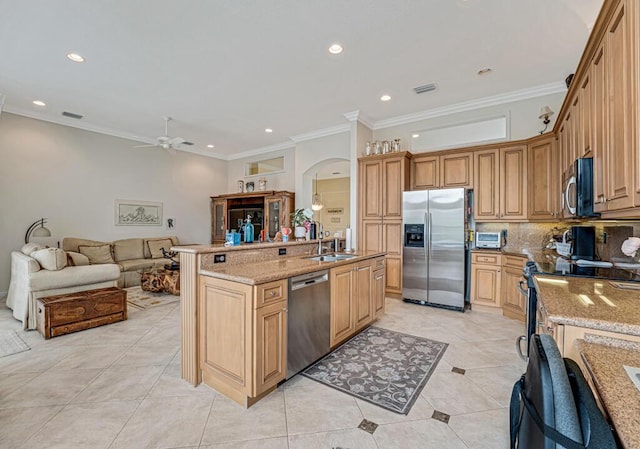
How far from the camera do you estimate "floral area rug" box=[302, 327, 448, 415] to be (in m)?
2.19

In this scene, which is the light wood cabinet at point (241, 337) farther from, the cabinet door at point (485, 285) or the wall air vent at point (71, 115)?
the wall air vent at point (71, 115)

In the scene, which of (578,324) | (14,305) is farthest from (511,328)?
(14,305)

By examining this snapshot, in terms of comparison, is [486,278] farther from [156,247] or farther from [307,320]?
[156,247]

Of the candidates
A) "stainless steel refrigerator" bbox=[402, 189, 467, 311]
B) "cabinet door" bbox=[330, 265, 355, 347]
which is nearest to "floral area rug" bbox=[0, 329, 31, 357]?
"cabinet door" bbox=[330, 265, 355, 347]

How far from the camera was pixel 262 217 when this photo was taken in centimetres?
692

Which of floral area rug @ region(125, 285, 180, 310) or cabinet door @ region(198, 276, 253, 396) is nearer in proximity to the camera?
cabinet door @ region(198, 276, 253, 396)

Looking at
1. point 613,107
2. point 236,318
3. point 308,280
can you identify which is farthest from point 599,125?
point 236,318

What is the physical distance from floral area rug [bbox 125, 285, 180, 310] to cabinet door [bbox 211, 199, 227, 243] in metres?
2.55

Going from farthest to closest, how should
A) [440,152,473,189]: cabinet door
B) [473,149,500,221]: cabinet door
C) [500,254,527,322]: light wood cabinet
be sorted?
[440,152,473,189]: cabinet door, [473,149,500,221]: cabinet door, [500,254,527,322]: light wood cabinet

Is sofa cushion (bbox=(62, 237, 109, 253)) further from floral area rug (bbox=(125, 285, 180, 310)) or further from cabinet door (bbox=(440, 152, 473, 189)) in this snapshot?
cabinet door (bbox=(440, 152, 473, 189))

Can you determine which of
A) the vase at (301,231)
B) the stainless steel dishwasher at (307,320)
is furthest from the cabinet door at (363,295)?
the vase at (301,231)

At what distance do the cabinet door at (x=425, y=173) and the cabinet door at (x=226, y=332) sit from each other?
384 cm

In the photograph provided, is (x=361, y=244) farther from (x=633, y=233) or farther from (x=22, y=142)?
(x=22, y=142)

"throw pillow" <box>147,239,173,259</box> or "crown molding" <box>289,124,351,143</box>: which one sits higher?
"crown molding" <box>289,124,351,143</box>
